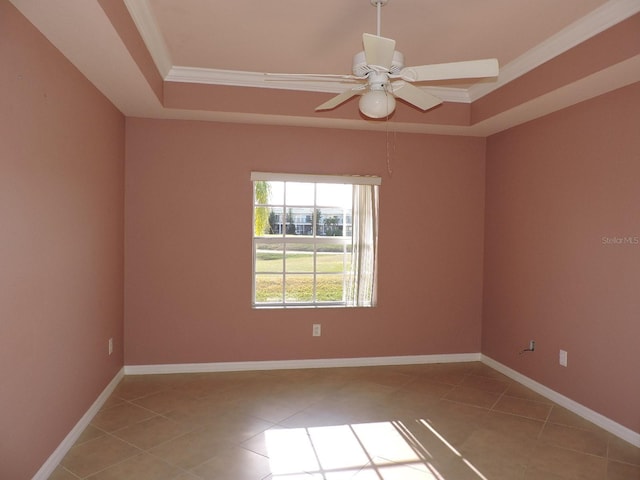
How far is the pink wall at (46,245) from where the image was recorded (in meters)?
1.94

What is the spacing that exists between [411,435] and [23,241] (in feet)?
8.36

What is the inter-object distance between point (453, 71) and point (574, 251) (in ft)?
6.72

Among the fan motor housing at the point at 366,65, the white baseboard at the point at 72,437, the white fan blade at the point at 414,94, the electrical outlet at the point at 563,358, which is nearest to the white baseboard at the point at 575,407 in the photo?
the electrical outlet at the point at 563,358

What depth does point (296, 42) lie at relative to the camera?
119 inches

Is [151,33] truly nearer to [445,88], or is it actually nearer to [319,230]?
[319,230]

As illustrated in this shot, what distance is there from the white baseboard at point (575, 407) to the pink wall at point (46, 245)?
351 centimetres

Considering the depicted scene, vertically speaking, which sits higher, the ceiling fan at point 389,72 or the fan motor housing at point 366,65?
the fan motor housing at point 366,65

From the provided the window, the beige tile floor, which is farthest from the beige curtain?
the beige tile floor

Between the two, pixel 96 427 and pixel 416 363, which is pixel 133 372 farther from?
pixel 416 363

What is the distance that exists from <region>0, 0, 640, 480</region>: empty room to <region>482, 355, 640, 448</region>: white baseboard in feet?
0.06

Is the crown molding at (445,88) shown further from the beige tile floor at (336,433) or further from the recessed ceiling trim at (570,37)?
the beige tile floor at (336,433)

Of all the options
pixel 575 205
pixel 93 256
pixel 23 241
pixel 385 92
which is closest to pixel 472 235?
pixel 575 205

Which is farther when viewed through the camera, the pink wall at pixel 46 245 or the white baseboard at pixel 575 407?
the white baseboard at pixel 575 407

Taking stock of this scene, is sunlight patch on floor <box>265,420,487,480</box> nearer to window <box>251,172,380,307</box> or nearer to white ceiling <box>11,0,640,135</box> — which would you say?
window <box>251,172,380,307</box>
